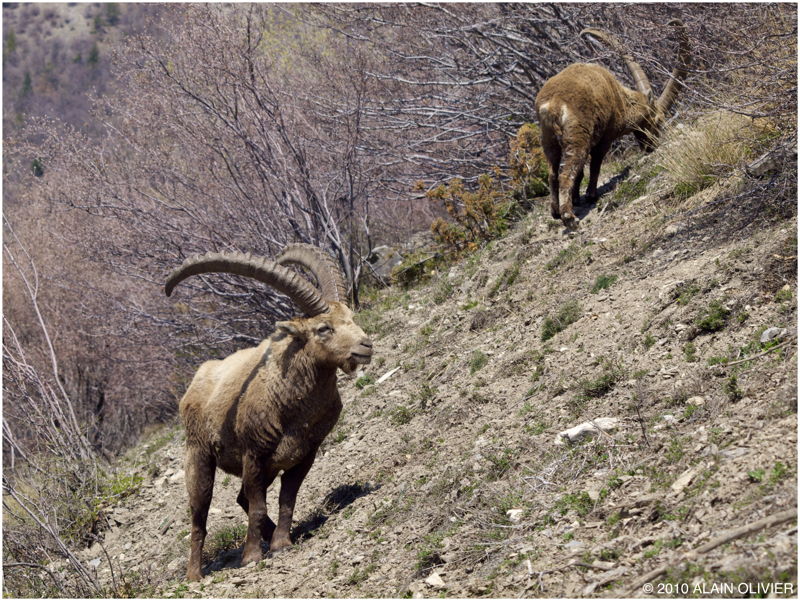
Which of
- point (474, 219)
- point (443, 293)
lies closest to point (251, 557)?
point (443, 293)

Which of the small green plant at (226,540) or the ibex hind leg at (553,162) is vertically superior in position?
the ibex hind leg at (553,162)

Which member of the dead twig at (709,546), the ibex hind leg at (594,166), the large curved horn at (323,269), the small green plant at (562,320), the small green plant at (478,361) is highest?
the large curved horn at (323,269)

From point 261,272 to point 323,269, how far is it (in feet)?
2.05

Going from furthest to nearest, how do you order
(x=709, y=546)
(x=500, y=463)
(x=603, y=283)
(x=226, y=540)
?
1. (x=603, y=283)
2. (x=226, y=540)
3. (x=500, y=463)
4. (x=709, y=546)

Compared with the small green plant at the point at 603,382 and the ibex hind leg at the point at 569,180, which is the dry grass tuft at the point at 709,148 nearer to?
the ibex hind leg at the point at 569,180

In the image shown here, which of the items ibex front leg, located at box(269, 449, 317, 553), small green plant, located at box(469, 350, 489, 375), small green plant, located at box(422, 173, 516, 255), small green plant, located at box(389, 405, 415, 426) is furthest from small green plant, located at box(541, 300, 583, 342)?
small green plant, located at box(422, 173, 516, 255)

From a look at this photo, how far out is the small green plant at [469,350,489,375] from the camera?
9141 millimetres

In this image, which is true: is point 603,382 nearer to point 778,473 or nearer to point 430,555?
point 430,555

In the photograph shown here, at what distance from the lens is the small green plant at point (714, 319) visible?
6844 mm

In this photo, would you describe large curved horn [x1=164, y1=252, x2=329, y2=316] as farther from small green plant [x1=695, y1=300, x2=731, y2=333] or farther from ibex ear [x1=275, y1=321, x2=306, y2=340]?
small green plant [x1=695, y1=300, x2=731, y2=333]

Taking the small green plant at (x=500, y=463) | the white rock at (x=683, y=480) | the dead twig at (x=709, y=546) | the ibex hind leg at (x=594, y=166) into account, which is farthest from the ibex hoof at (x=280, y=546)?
the ibex hind leg at (x=594, y=166)

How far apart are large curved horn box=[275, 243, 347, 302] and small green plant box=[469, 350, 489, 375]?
178 cm

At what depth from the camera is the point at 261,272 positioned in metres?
7.61

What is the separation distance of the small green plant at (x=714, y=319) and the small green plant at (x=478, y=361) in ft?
8.72
